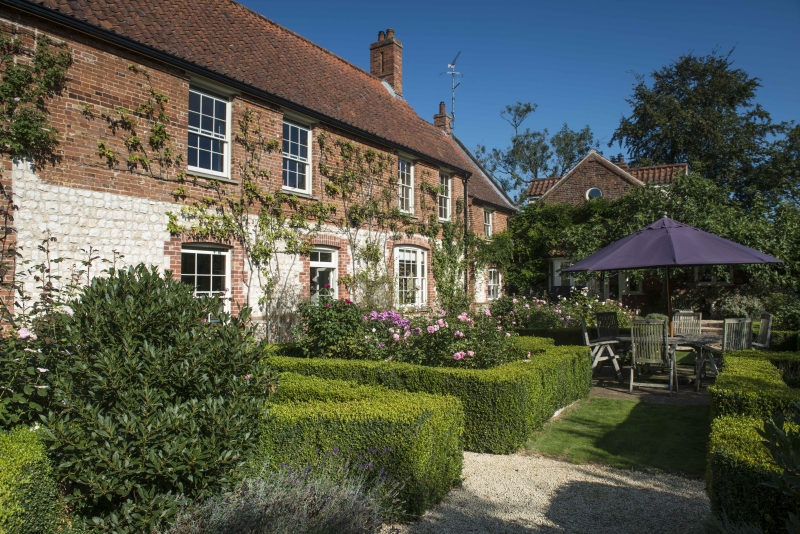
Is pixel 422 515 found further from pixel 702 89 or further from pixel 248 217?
pixel 702 89

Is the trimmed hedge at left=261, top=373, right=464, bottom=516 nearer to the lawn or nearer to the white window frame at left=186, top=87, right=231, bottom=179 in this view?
the lawn

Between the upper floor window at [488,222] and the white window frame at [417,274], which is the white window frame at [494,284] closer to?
the upper floor window at [488,222]

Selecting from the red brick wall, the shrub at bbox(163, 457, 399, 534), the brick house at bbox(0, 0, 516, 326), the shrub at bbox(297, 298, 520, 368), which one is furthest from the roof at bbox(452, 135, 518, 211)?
the shrub at bbox(163, 457, 399, 534)

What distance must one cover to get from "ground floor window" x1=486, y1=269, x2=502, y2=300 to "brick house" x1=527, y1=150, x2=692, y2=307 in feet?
7.28

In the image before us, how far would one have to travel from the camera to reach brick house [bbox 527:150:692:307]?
22297 mm

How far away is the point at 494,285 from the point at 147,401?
2021 centimetres

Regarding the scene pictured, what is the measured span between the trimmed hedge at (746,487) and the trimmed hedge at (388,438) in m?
1.96

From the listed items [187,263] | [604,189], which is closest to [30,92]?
[187,263]

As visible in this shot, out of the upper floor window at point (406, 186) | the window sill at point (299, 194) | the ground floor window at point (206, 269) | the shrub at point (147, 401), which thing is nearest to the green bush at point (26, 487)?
the shrub at point (147, 401)

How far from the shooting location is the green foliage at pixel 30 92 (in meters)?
7.40

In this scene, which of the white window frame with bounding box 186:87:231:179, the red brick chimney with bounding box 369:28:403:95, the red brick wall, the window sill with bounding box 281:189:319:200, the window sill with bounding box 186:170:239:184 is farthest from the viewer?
the red brick wall

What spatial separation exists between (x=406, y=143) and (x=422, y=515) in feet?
42.6

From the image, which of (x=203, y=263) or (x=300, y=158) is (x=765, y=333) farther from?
(x=203, y=263)

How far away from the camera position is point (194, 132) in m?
9.99
